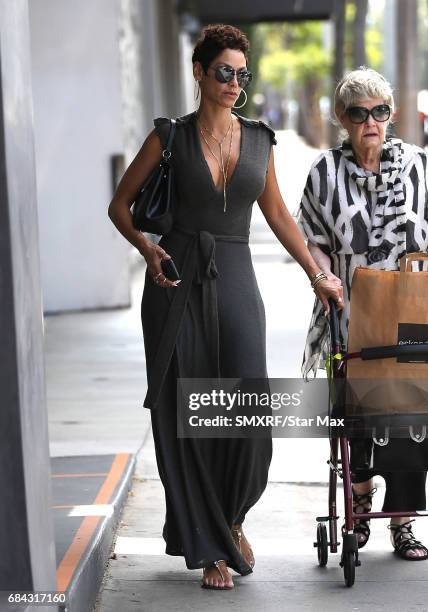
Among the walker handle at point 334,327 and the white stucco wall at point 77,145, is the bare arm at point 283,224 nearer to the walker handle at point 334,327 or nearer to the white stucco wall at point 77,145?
the walker handle at point 334,327

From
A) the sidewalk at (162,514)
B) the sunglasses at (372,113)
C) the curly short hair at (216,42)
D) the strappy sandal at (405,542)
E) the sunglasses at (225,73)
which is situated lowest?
the sidewalk at (162,514)

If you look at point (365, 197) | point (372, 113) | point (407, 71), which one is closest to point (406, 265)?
point (365, 197)

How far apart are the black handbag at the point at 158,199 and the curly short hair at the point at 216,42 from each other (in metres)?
0.27

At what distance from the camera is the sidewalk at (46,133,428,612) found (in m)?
4.77

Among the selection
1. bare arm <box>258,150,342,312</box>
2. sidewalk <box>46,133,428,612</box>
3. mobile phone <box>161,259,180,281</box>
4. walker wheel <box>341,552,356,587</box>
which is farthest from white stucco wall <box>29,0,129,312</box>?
walker wheel <box>341,552,356,587</box>

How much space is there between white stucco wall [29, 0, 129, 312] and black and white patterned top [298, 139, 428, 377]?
8.26m

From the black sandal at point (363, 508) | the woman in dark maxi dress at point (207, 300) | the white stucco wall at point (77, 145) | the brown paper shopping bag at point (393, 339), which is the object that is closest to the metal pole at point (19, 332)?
the woman in dark maxi dress at point (207, 300)

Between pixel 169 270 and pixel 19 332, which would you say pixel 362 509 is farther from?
pixel 19 332

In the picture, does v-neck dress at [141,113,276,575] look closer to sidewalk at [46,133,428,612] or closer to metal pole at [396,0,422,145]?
sidewalk at [46,133,428,612]

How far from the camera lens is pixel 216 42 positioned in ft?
15.3

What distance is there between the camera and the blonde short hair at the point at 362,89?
4.83 metres

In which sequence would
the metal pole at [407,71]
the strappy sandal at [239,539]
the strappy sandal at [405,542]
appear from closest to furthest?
1. the strappy sandal at [239,539]
2. the strappy sandal at [405,542]
3. the metal pole at [407,71]

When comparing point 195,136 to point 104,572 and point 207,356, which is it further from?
point 104,572

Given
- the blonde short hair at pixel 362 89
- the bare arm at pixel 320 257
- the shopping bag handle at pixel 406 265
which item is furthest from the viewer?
the bare arm at pixel 320 257
